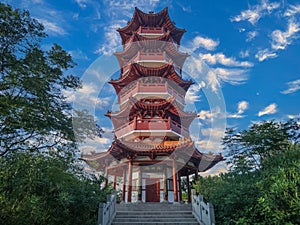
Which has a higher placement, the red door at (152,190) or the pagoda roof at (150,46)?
the pagoda roof at (150,46)

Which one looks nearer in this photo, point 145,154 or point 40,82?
point 40,82

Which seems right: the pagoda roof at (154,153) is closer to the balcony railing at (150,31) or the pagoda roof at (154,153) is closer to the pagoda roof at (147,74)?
the pagoda roof at (147,74)

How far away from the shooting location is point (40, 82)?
17.7ft

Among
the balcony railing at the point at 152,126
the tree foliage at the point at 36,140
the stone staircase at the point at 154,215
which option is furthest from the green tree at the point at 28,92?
the balcony railing at the point at 152,126

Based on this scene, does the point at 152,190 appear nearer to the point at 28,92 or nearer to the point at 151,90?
the point at 151,90

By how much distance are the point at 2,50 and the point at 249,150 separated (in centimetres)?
855

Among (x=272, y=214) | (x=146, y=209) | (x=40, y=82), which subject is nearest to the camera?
(x=272, y=214)

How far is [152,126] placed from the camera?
11891 millimetres

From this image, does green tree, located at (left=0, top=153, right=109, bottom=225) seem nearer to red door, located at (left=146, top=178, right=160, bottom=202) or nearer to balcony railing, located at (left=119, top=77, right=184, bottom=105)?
red door, located at (left=146, top=178, right=160, bottom=202)

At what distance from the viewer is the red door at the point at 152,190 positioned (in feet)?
36.7

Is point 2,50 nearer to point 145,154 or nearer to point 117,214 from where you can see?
point 117,214

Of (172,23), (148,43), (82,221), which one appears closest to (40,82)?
(82,221)

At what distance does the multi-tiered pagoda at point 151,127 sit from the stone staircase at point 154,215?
60.5 inches

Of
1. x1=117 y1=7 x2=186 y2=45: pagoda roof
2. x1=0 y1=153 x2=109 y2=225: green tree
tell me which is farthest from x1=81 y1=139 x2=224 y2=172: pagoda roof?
x1=117 y1=7 x2=186 y2=45: pagoda roof
